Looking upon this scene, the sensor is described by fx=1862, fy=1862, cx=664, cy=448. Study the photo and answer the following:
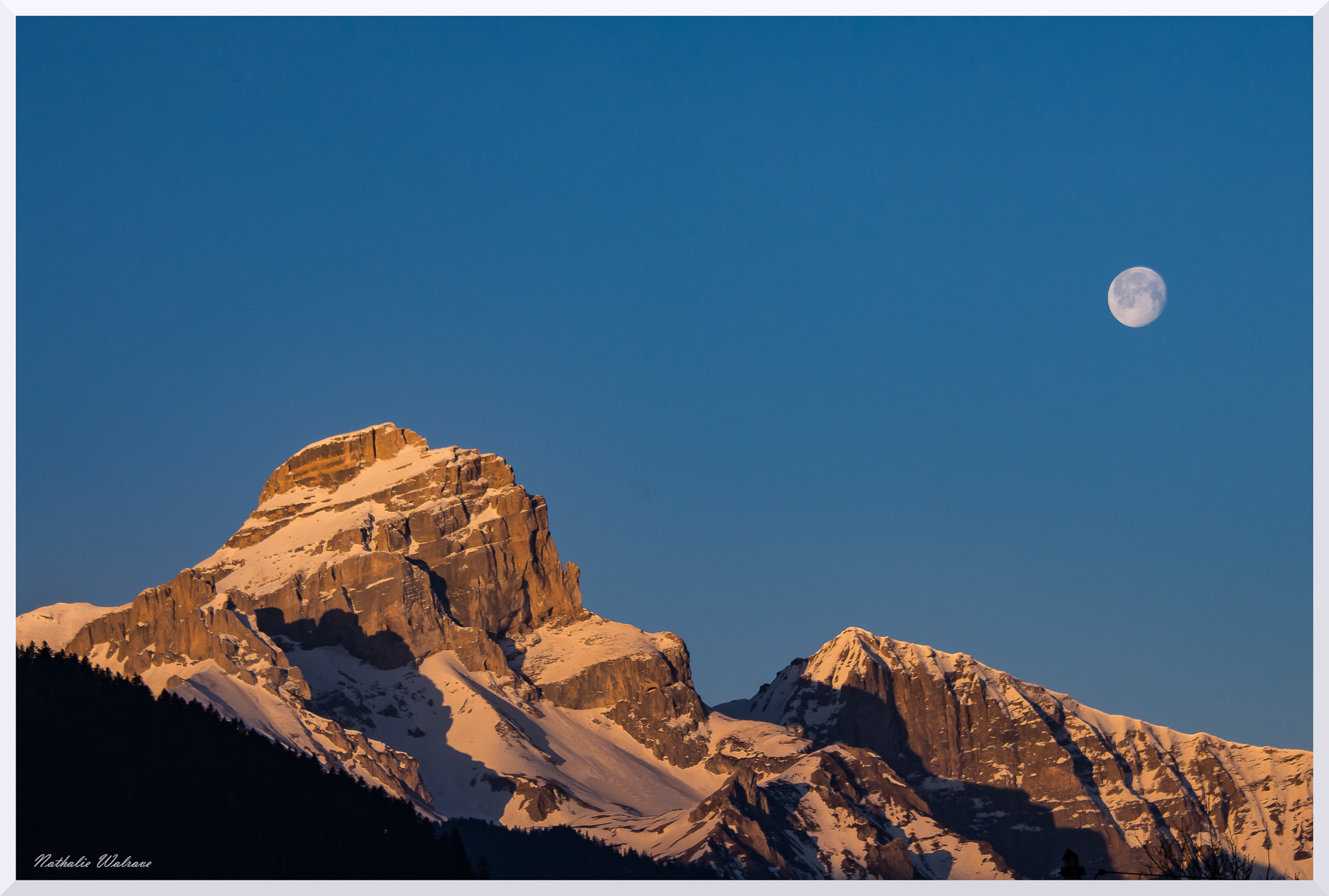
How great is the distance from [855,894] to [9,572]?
37071 mm

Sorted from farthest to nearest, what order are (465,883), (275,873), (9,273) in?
(275,873)
(465,883)
(9,273)

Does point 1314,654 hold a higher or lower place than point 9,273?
lower

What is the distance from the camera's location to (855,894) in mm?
76000

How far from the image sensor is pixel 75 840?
591ft

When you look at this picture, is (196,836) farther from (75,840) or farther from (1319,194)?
(1319,194)

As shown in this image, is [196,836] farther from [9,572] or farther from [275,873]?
[9,572]

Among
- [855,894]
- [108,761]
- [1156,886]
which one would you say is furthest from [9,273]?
[108,761]

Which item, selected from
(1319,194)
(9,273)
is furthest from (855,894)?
(9,273)

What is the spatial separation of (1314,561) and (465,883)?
131 feet

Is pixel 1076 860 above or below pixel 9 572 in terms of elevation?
below

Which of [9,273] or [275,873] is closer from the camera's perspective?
[9,273]

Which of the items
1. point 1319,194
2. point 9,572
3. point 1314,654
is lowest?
point 1314,654

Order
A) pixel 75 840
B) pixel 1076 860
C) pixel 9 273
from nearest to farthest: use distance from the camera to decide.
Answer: pixel 1076 860 → pixel 9 273 → pixel 75 840

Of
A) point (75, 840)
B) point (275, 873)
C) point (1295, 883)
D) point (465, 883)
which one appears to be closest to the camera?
point (1295, 883)
